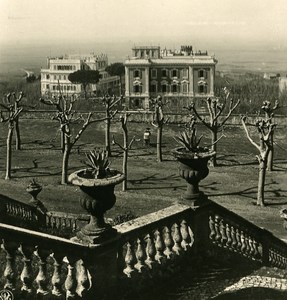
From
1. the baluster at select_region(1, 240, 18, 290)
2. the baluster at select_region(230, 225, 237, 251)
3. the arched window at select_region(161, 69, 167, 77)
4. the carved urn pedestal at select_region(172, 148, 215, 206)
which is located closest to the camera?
the baluster at select_region(1, 240, 18, 290)

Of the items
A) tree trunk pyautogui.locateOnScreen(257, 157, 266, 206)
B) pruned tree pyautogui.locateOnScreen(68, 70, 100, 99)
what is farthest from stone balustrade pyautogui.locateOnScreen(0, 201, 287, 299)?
pruned tree pyautogui.locateOnScreen(68, 70, 100, 99)

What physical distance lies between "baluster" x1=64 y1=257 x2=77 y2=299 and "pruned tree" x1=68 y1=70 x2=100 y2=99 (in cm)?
9560

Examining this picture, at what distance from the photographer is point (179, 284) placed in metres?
8.86

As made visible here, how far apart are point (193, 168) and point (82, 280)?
3.34m

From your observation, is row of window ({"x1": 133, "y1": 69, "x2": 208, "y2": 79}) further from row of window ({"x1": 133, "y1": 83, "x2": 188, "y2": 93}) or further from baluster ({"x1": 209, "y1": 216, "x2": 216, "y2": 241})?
baluster ({"x1": 209, "y1": 216, "x2": 216, "y2": 241})

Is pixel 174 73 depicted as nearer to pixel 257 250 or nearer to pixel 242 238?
pixel 257 250

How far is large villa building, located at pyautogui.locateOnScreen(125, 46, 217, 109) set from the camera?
83.1 meters

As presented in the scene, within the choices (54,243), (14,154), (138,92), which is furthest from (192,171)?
(138,92)

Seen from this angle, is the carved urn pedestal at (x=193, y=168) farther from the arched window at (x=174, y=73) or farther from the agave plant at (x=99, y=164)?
the arched window at (x=174, y=73)

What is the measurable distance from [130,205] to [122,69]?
300 ft

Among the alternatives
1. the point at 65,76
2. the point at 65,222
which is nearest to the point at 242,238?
the point at 65,222

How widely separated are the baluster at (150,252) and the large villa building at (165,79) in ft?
244

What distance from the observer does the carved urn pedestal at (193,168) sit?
30.9 ft

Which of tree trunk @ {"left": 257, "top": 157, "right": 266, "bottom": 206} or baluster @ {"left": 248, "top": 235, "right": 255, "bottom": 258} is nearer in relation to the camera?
baluster @ {"left": 248, "top": 235, "right": 255, "bottom": 258}
